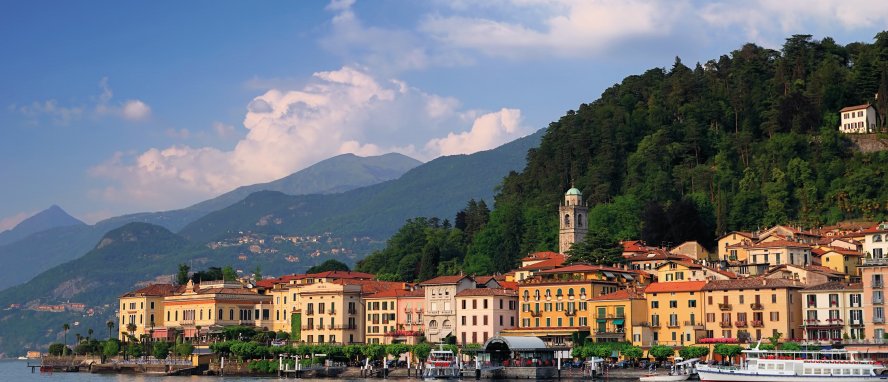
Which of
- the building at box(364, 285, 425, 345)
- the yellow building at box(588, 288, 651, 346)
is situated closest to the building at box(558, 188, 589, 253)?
the building at box(364, 285, 425, 345)

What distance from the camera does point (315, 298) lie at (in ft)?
370

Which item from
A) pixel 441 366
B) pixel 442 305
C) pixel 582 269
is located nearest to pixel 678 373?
pixel 582 269

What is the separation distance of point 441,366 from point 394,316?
58.0 feet

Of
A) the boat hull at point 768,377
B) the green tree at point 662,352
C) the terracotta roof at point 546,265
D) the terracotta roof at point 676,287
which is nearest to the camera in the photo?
the boat hull at point 768,377

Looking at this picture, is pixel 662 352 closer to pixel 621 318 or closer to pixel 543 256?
pixel 621 318

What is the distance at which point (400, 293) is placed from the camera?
109938 mm

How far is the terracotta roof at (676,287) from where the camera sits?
301 feet

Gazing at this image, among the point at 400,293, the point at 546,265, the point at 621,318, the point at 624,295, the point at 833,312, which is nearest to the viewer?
the point at 833,312

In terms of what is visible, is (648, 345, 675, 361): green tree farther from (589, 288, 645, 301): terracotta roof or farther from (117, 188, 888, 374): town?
(589, 288, 645, 301): terracotta roof

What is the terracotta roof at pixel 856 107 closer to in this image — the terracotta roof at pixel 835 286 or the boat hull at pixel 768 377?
the terracotta roof at pixel 835 286

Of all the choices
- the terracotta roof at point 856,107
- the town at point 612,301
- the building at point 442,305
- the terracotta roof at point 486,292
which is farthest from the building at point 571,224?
the terracotta roof at point 856,107

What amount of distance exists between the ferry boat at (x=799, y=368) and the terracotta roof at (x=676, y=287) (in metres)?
12.8

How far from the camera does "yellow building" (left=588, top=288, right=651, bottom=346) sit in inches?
3659

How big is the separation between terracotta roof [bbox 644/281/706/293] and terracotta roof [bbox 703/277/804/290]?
934 millimetres
